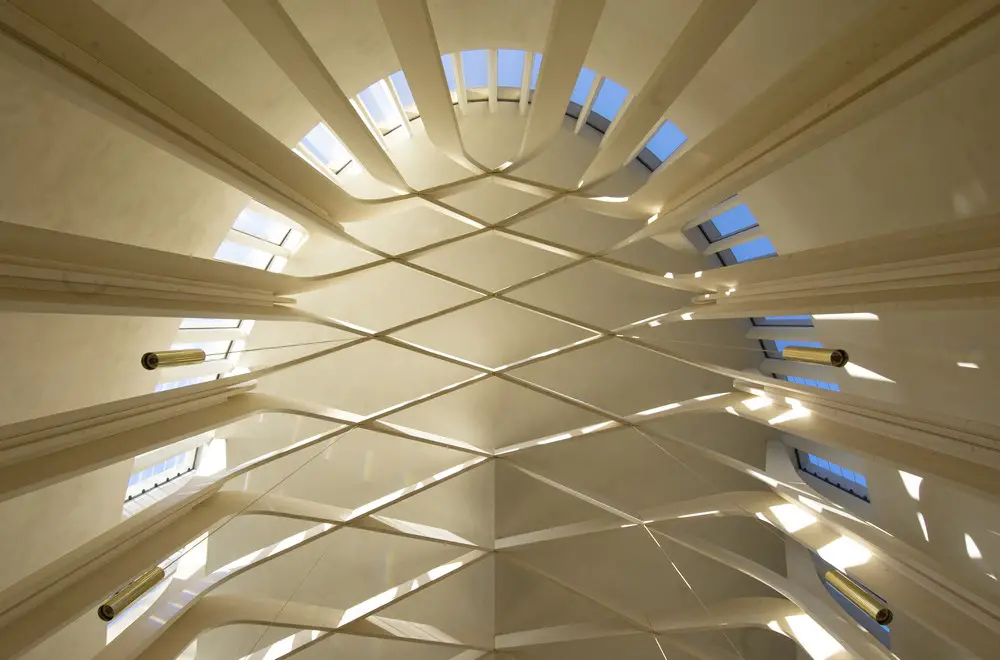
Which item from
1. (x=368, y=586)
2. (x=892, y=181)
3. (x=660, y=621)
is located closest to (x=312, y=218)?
(x=892, y=181)

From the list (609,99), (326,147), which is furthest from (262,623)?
(609,99)

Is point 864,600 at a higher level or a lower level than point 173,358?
lower

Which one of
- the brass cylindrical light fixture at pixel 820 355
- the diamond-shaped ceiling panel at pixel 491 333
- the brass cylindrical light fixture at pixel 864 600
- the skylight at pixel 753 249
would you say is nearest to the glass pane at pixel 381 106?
the diamond-shaped ceiling panel at pixel 491 333

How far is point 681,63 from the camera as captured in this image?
17.9ft

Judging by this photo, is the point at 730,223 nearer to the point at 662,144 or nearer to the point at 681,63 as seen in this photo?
the point at 662,144

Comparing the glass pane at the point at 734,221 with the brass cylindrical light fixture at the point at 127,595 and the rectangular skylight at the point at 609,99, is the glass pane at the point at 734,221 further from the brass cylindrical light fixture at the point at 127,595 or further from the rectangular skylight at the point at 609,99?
the brass cylindrical light fixture at the point at 127,595

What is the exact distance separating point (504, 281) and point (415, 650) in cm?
1175

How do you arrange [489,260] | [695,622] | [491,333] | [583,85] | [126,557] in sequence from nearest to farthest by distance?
1. [126,557]
2. [695,622]
3. [583,85]
4. [489,260]
5. [491,333]

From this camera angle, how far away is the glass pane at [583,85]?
15.1 metres

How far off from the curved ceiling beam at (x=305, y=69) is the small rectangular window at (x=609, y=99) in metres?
9.93

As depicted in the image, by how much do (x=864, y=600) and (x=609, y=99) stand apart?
45.8 ft

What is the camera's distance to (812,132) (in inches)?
201

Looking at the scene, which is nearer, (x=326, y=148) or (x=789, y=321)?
(x=326, y=148)

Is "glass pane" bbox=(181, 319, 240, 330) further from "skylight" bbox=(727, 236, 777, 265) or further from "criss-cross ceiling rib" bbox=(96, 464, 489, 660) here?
"skylight" bbox=(727, 236, 777, 265)
